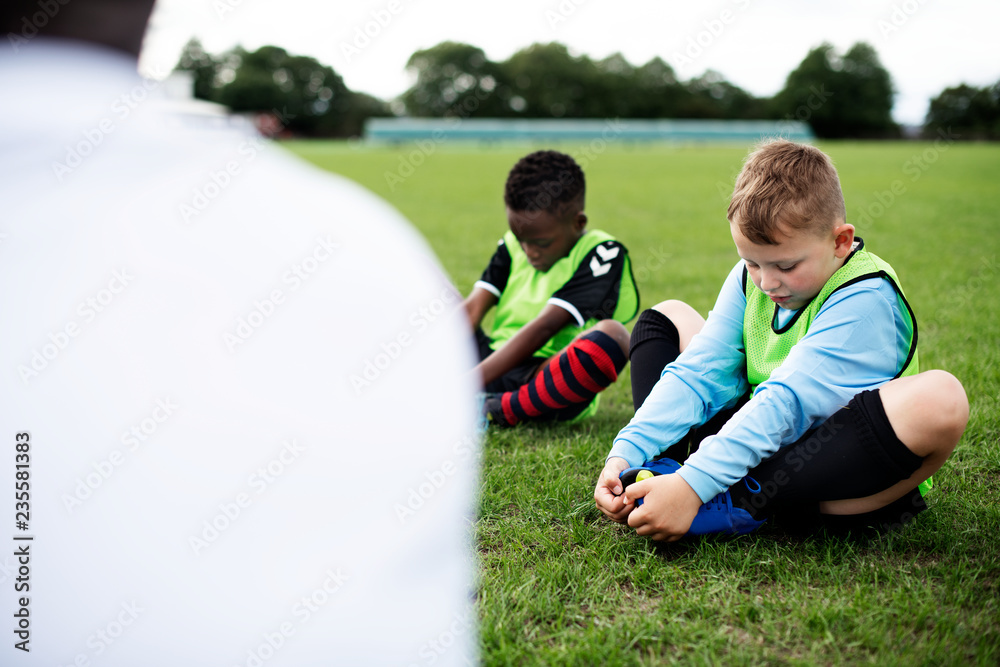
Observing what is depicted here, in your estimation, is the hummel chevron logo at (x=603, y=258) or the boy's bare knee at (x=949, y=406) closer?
the boy's bare knee at (x=949, y=406)

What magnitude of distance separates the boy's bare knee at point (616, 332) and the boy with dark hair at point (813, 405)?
0.73m

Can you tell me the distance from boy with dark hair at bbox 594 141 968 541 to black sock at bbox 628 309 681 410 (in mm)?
393

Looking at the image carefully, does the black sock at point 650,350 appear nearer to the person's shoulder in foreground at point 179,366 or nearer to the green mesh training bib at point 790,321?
the green mesh training bib at point 790,321

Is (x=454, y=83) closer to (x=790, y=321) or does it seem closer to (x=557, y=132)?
(x=557, y=132)

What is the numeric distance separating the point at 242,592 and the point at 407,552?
26 centimetres

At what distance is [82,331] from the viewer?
0.58 meters

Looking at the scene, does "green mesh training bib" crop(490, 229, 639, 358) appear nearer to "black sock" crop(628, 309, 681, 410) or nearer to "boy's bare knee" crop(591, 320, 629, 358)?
"boy's bare knee" crop(591, 320, 629, 358)

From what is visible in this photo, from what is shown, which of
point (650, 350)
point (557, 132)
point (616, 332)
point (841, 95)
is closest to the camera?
point (650, 350)

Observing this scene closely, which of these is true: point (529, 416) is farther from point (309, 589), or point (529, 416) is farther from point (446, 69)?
point (446, 69)

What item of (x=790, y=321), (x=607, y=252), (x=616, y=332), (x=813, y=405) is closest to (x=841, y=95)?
(x=607, y=252)

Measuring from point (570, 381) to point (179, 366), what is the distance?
81.3 inches

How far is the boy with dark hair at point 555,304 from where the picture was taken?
2623 mm

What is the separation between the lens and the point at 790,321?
188 cm

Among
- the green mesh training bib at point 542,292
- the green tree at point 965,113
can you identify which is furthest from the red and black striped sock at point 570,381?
the green tree at point 965,113
